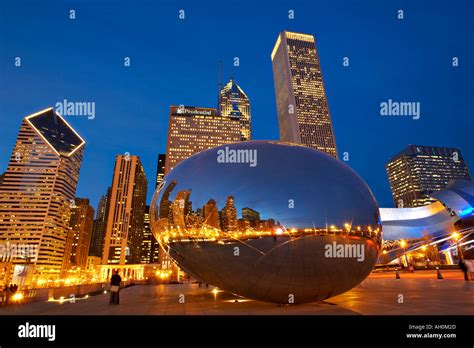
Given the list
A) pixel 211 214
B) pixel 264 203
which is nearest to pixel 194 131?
pixel 211 214

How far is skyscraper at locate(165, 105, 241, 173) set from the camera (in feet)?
589

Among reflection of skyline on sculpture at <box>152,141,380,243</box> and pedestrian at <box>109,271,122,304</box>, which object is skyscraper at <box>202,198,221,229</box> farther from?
pedestrian at <box>109,271,122,304</box>

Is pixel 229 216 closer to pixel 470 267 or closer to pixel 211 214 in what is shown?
pixel 211 214

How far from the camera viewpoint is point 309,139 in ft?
653

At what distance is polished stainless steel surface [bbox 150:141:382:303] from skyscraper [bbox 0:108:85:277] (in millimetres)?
200835

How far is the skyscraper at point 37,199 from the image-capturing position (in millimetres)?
177000

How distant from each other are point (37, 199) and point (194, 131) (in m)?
108

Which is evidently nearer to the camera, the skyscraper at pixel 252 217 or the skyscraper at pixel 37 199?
the skyscraper at pixel 252 217

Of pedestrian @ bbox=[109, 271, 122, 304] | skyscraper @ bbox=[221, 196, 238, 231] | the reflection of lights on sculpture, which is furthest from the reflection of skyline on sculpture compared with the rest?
the reflection of lights on sculpture

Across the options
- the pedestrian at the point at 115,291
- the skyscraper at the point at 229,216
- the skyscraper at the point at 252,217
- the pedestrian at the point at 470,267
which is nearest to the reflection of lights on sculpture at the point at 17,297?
the pedestrian at the point at 115,291

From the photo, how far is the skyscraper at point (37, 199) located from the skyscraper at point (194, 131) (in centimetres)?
7513

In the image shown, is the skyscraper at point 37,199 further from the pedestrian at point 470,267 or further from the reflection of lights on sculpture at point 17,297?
the pedestrian at point 470,267
